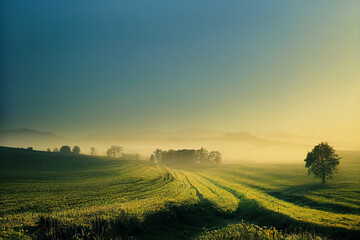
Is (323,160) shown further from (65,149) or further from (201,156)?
(65,149)

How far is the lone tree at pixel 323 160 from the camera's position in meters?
48.0

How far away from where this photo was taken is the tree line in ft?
480

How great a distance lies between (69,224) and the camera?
12195 millimetres

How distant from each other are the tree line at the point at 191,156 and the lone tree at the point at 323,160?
98.9 meters

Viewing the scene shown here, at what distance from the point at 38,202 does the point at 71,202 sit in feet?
17.9

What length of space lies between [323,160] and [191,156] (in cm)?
10593

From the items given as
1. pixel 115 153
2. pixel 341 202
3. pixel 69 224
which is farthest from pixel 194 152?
pixel 69 224

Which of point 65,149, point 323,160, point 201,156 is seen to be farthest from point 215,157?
point 65,149

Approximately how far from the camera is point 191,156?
488 feet

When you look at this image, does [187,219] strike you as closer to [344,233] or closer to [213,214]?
[213,214]

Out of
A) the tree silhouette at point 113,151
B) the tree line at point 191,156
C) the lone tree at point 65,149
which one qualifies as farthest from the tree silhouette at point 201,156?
the lone tree at point 65,149

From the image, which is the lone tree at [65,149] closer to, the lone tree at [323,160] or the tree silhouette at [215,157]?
the tree silhouette at [215,157]

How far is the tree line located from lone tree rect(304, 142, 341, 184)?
324 ft

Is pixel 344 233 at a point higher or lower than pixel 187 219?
higher
